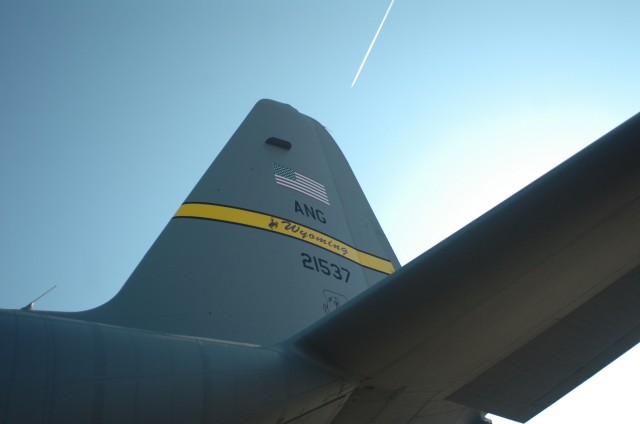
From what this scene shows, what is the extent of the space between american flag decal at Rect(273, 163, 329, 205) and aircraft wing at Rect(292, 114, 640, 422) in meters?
2.86

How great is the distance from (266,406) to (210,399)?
37 centimetres

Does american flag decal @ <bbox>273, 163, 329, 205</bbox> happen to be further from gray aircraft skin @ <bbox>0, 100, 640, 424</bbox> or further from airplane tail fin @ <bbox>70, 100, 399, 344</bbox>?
gray aircraft skin @ <bbox>0, 100, 640, 424</bbox>

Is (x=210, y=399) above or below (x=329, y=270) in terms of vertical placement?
below

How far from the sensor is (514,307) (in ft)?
11.9

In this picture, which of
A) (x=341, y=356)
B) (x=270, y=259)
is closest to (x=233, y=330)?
(x=270, y=259)

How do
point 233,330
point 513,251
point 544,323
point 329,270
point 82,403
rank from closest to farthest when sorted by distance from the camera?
point 82,403, point 513,251, point 544,323, point 233,330, point 329,270

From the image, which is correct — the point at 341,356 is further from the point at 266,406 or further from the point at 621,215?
the point at 621,215

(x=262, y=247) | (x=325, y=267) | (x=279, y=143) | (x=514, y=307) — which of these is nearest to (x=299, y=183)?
(x=279, y=143)

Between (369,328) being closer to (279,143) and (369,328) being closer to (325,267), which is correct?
(325,267)

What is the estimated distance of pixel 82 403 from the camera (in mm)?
2672

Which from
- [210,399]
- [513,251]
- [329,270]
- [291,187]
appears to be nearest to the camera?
[210,399]

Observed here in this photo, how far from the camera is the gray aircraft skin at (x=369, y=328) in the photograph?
2.85 m

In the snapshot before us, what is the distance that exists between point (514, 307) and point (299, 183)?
3335mm

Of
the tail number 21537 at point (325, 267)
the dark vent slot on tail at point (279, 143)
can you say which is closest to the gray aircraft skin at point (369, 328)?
the tail number 21537 at point (325, 267)
